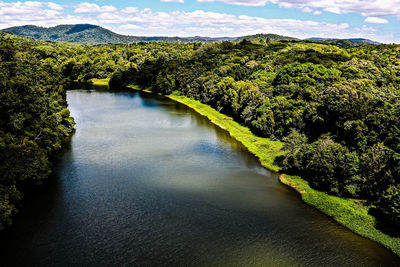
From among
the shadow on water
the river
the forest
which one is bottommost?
the river

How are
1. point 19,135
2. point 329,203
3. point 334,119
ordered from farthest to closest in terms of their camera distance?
point 334,119 → point 19,135 → point 329,203

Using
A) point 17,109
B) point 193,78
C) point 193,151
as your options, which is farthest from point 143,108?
point 17,109

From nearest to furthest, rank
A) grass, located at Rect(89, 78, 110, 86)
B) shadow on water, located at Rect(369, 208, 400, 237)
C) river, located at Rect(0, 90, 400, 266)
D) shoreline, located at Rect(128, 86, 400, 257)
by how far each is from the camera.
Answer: river, located at Rect(0, 90, 400, 266) < shadow on water, located at Rect(369, 208, 400, 237) < shoreline, located at Rect(128, 86, 400, 257) < grass, located at Rect(89, 78, 110, 86)

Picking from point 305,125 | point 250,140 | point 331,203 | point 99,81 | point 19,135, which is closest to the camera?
point 331,203

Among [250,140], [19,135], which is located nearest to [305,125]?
[250,140]

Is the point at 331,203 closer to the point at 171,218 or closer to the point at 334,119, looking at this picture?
the point at 334,119

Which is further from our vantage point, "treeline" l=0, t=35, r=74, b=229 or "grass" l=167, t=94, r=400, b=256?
"treeline" l=0, t=35, r=74, b=229

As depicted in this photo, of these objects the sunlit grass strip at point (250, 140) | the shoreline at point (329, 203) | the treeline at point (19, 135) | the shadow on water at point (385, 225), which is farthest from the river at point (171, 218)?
the treeline at point (19, 135)

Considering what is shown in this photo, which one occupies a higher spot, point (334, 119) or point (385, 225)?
point (334, 119)

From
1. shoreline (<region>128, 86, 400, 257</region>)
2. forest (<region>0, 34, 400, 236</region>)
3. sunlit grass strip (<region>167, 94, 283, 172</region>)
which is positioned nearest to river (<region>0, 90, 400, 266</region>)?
shoreline (<region>128, 86, 400, 257</region>)

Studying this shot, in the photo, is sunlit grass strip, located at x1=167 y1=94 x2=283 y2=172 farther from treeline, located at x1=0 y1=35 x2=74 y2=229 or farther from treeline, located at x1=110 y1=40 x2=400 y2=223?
treeline, located at x1=0 y1=35 x2=74 y2=229
